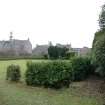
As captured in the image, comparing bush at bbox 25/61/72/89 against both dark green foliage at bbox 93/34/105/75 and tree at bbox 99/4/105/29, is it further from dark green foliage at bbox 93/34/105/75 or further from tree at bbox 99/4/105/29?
tree at bbox 99/4/105/29

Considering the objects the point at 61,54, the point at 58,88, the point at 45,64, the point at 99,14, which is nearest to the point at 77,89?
the point at 58,88

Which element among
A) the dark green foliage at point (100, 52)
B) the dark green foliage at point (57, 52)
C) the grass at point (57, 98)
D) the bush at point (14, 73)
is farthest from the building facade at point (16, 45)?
the grass at point (57, 98)

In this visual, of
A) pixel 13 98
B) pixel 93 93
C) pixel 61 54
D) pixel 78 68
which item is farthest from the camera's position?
pixel 61 54

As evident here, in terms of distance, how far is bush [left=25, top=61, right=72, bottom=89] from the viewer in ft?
40.6

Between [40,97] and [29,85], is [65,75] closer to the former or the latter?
[29,85]

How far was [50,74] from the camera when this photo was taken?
1249cm

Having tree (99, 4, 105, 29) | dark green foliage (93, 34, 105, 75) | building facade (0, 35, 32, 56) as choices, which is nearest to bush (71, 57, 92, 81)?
tree (99, 4, 105, 29)

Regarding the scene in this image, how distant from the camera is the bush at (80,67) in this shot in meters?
14.9

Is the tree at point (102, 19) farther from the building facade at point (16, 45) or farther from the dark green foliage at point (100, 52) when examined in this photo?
the building facade at point (16, 45)

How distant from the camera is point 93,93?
11359 mm

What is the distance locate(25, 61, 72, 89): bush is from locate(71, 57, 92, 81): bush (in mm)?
1912

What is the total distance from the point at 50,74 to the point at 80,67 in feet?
10.5

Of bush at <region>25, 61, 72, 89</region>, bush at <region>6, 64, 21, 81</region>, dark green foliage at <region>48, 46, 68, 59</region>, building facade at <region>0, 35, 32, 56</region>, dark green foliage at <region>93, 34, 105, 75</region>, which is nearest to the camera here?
dark green foliage at <region>93, 34, 105, 75</region>

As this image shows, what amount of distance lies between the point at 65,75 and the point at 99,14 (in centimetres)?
366
